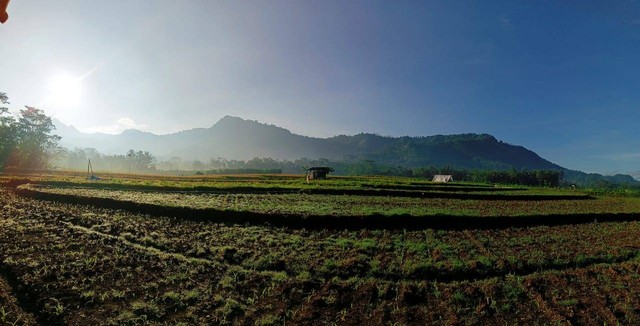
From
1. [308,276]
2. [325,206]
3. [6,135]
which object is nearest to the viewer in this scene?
[308,276]

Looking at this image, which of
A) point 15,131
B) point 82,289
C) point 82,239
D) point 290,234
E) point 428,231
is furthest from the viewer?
point 15,131

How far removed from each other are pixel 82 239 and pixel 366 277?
11.9 metres

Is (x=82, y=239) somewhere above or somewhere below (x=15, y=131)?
below

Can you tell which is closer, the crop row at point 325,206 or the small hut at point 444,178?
the crop row at point 325,206

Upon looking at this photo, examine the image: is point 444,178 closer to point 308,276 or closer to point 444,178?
point 444,178

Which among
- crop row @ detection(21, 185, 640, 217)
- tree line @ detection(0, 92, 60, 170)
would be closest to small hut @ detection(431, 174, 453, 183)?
crop row @ detection(21, 185, 640, 217)

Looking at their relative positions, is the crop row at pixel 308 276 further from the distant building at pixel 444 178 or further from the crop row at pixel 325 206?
the distant building at pixel 444 178

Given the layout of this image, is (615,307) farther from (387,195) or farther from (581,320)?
(387,195)

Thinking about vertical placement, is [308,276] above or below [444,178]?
below

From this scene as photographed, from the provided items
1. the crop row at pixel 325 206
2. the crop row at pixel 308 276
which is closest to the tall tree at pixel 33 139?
the crop row at pixel 325 206

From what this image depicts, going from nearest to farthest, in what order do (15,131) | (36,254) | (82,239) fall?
(36,254) → (82,239) → (15,131)

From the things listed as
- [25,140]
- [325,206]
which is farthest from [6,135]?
[325,206]

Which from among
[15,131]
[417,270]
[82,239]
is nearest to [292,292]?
[417,270]

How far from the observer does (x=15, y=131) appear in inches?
3206
